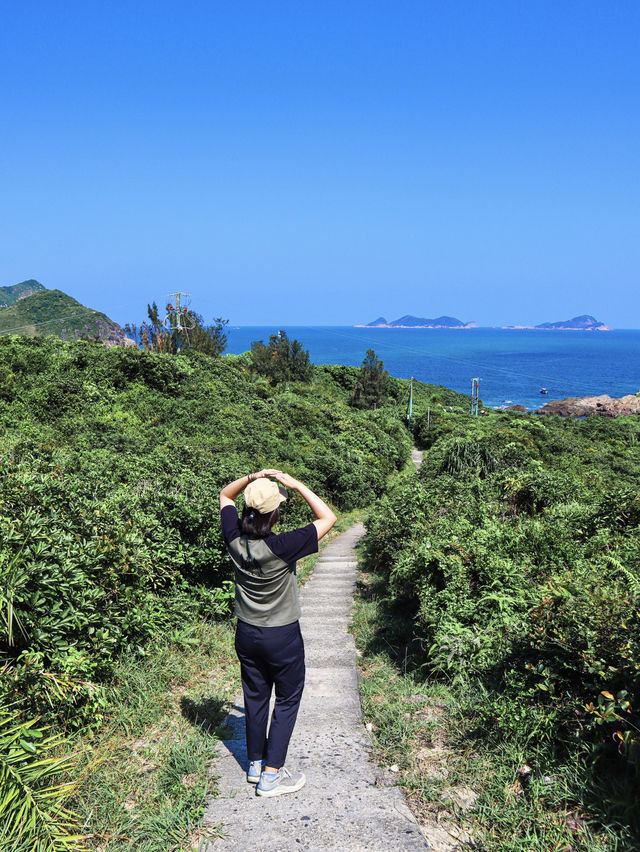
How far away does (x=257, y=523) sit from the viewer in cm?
339

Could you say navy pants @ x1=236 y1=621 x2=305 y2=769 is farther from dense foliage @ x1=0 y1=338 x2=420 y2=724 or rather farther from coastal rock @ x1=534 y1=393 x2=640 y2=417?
coastal rock @ x1=534 y1=393 x2=640 y2=417

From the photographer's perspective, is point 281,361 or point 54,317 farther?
point 54,317

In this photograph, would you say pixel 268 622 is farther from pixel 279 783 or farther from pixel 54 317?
pixel 54 317

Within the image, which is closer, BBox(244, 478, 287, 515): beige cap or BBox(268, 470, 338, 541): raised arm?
BBox(244, 478, 287, 515): beige cap

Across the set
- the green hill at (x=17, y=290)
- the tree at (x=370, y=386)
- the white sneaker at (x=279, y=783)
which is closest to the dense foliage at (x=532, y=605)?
the white sneaker at (x=279, y=783)

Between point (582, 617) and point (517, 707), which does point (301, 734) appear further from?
point (582, 617)

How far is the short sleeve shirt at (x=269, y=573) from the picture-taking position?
3354mm

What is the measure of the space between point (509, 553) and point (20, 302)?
102 meters

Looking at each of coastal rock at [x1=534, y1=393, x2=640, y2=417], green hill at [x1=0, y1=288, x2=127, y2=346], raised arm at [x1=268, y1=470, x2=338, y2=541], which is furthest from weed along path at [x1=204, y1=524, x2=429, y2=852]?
green hill at [x1=0, y1=288, x2=127, y2=346]

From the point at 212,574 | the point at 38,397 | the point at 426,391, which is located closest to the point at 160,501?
the point at 212,574

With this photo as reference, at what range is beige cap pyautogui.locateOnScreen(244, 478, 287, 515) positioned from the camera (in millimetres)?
3342

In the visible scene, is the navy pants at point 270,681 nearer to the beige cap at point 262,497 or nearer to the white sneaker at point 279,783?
the white sneaker at point 279,783

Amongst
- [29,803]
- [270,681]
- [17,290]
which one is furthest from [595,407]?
[17,290]

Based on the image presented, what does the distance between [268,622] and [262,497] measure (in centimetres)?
73
